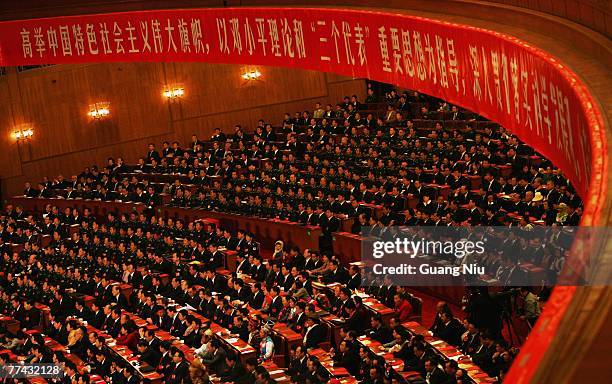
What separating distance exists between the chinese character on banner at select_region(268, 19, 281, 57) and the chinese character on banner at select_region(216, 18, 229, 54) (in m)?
1.40

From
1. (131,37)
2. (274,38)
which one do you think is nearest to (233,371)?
(274,38)

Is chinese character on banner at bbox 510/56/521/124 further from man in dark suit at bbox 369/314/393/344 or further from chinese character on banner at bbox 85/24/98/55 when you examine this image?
chinese character on banner at bbox 85/24/98/55

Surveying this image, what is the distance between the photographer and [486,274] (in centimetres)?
1107

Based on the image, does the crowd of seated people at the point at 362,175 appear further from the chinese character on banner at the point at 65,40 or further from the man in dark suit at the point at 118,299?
the man in dark suit at the point at 118,299

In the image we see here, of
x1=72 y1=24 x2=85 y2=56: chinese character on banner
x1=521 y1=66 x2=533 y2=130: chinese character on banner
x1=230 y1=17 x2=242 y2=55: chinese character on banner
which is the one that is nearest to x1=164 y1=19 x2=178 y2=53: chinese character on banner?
x1=230 y1=17 x2=242 y2=55: chinese character on banner

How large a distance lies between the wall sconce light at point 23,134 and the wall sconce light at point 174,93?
131 inches

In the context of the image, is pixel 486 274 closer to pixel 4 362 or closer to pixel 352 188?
pixel 352 188

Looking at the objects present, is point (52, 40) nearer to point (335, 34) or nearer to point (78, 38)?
point (78, 38)

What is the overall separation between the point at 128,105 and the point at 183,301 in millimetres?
9192

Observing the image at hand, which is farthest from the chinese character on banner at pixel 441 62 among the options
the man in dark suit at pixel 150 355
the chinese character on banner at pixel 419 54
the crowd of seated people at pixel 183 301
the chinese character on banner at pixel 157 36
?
the chinese character on banner at pixel 157 36

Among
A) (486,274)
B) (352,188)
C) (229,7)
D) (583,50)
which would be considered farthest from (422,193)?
(583,50)

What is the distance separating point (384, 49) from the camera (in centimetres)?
1168

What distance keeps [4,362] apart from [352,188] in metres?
6.52

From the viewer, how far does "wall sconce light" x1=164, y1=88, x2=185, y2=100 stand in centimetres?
2200
